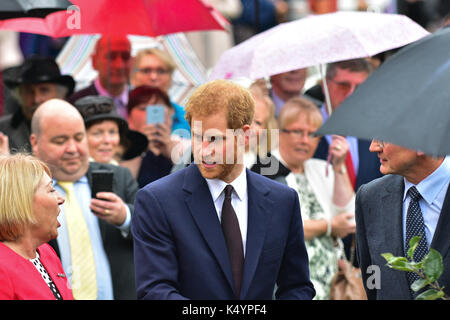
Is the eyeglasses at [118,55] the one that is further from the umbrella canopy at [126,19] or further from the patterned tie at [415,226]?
the patterned tie at [415,226]

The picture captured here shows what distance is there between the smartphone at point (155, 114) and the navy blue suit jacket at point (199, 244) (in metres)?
2.82

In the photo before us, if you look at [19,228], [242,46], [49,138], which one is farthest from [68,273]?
[242,46]

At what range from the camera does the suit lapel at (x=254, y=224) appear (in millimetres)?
3969

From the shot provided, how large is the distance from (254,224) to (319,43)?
2518mm

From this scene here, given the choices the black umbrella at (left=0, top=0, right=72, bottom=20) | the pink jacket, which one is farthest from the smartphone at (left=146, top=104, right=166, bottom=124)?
the pink jacket

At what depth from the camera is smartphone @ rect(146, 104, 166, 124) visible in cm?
696

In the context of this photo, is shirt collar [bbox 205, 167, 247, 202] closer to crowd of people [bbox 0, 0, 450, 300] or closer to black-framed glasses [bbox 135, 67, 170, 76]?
crowd of people [bbox 0, 0, 450, 300]

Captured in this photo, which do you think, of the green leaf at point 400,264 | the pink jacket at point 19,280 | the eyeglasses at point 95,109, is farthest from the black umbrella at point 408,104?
the eyeglasses at point 95,109

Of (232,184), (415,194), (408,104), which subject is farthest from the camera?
(415,194)

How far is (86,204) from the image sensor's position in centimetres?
570

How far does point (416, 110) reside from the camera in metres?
3.27

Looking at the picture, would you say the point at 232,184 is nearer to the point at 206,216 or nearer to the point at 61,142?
the point at 206,216

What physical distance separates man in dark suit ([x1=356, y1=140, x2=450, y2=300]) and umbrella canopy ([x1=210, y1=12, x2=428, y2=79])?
189 cm

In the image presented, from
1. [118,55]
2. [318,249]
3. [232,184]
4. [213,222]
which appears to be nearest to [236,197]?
[232,184]
